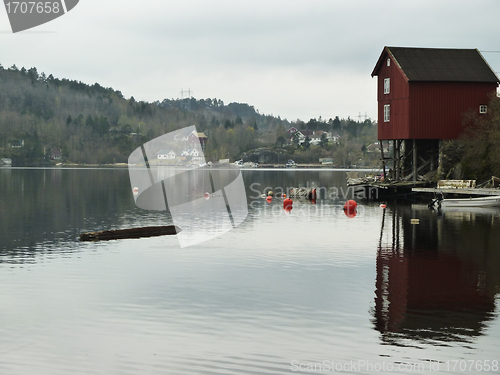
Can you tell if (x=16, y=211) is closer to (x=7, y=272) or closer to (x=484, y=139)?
(x=7, y=272)

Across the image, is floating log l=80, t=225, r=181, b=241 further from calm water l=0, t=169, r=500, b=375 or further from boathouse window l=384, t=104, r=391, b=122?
boathouse window l=384, t=104, r=391, b=122

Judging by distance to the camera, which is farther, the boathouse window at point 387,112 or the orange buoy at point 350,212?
the boathouse window at point 387,112

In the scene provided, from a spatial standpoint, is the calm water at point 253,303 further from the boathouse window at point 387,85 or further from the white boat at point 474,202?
the boathouse window at point 387,85

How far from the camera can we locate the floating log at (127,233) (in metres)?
32.5

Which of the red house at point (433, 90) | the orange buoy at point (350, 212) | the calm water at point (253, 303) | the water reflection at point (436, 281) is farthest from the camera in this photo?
the red house at point (433, 90)

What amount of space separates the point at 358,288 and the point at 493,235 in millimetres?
16138

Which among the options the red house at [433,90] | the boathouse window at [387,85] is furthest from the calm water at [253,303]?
the boathouse window at [387,85]

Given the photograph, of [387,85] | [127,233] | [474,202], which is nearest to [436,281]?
[127,233]

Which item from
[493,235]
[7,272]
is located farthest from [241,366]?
[493,235]

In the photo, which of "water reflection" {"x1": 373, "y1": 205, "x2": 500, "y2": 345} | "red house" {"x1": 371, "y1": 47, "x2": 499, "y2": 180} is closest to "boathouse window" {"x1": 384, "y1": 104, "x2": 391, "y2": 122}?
"red house" {"x1": 371, "y1": 47, "x2": 499, "y2": 180}

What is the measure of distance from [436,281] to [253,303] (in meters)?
7.15

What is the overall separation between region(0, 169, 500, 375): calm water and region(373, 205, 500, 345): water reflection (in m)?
0.06

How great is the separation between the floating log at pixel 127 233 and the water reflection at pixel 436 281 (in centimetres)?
1150

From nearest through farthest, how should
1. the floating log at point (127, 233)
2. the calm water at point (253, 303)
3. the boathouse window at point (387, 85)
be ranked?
the calm water at point (253, 303) < the floating log at point (127, 233) < the boathouse window at point (387, 85)
